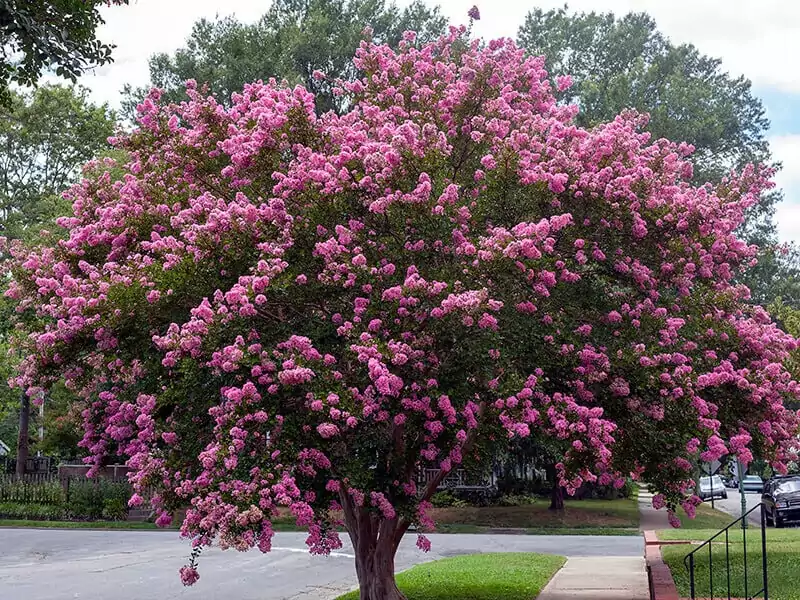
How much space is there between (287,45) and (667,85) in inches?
674

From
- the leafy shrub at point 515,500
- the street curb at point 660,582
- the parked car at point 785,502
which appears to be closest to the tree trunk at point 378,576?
the street curb at point 660,582

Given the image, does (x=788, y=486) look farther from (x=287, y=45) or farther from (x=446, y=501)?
(x=287, y=45)

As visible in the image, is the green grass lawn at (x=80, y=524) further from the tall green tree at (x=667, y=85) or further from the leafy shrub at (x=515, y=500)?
the tall green tree at (x=667, y=85)

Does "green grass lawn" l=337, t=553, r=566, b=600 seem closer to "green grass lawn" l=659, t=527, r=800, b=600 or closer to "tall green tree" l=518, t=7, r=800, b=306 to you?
"green grass lawn" l=659, t=527, r=800, b=600

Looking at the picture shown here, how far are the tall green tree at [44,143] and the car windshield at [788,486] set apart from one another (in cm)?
3196

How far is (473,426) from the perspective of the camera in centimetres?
1071

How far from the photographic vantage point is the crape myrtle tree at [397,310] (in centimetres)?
976

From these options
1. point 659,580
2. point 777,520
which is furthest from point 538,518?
point 659,580

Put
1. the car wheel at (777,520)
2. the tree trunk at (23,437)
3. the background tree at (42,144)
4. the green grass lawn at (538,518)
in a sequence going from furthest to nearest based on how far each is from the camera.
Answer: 1. the background tree at (42,144)
2. the tree trunk at (23,437)
3. the green grass lawn at (538,518)
4. the car wheel at (777,520)

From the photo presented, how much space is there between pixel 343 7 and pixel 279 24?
2.90 metres

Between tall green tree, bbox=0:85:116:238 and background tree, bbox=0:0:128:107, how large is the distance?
105 ft

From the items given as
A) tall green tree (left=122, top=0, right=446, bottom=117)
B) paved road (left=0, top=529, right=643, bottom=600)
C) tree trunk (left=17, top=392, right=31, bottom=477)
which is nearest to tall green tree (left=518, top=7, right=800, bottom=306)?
tall green tree (left=122, top=0, right=446, bottom=117)

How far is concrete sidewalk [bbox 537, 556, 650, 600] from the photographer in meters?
14.1

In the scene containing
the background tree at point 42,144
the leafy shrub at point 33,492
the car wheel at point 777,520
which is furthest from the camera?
the background tree at point 42,144
